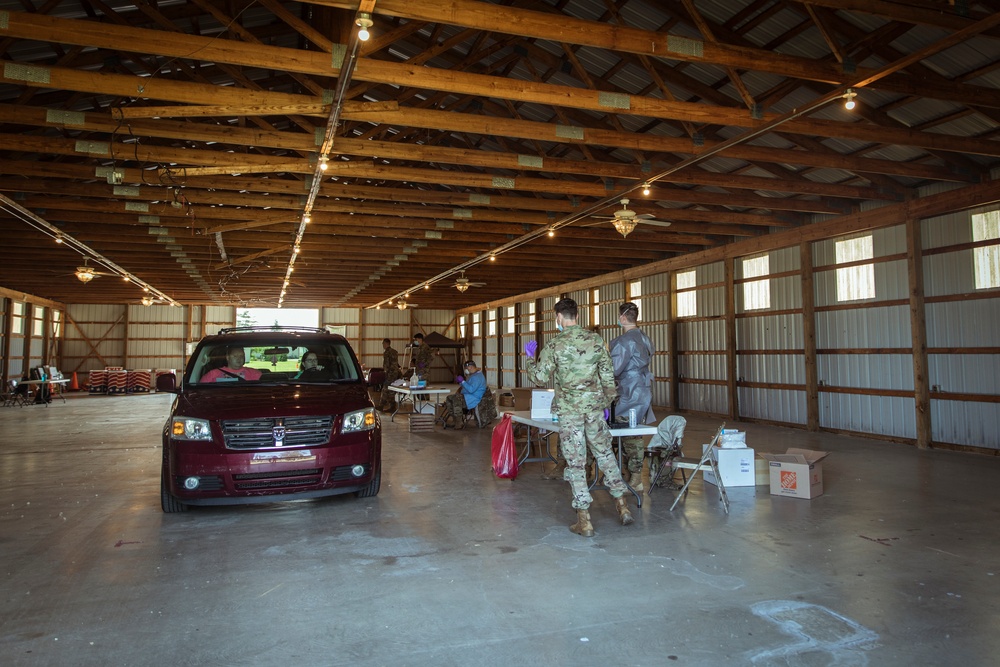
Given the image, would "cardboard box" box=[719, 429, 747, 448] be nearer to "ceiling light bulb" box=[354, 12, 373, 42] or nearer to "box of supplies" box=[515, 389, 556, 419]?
"box of supplies" box=[515, 389, 556, 419]

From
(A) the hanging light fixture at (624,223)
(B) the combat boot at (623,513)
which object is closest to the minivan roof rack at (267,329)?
(B) the combat boot at (623,513)

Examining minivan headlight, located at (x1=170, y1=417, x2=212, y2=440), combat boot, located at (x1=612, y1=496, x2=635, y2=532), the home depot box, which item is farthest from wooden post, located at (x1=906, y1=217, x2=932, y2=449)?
minivan headlight, located at (x1=170, y1=417, x2=212, y2=440)

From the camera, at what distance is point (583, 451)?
4.80 metres

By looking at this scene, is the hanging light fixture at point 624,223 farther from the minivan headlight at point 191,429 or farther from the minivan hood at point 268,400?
the minivan headlight at point 191,429

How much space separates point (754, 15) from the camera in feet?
23.7

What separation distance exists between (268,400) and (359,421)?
821 mm

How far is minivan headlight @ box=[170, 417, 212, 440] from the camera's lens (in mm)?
4863

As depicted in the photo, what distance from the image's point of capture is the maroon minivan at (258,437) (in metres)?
4.86

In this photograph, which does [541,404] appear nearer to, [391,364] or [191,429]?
[191,429]

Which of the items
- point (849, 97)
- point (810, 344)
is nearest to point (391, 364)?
point (810, 344)

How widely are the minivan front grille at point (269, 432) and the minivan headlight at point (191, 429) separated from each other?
0.46 ft

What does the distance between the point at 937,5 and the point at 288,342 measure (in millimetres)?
6946

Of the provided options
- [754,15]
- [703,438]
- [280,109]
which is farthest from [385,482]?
[754,15]

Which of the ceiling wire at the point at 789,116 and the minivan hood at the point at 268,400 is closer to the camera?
the minivan hood at the point at 268,400
